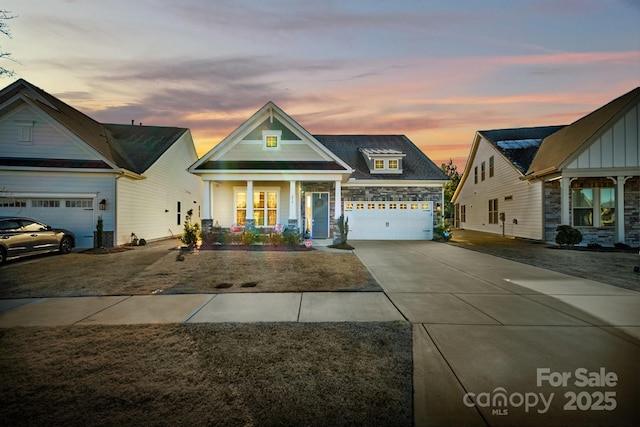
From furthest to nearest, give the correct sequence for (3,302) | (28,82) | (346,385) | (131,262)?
(28,82)
(131,262)
(3,302)
(346,385)

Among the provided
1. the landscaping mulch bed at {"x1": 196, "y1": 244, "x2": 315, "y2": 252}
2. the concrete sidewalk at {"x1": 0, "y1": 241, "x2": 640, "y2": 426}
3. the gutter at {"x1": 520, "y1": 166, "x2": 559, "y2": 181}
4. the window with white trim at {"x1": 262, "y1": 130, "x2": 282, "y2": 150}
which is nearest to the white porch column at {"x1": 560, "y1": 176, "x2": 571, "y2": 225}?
the gutter at {"x1": 520, "y1": 166, "x2": 559, "y2": 181}

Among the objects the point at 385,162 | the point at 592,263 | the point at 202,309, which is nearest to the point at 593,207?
the point at 592,263

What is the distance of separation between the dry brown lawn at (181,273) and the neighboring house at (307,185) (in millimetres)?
4491

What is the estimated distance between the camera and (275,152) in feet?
55.7

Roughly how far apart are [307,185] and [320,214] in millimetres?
1839

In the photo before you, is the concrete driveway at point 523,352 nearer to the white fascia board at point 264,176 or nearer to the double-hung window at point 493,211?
the white fascia board at point 264,176

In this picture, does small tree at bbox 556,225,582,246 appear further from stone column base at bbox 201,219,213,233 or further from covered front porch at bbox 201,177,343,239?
stone column base at bbox 201,219,213,233

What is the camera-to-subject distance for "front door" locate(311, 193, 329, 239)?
1852 centimetres

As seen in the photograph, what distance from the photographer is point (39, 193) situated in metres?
14.2

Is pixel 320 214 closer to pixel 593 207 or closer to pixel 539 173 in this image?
pixel 539 173

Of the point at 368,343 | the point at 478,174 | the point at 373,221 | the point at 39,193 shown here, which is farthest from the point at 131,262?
the point at 478,174

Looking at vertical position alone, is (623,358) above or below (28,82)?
below

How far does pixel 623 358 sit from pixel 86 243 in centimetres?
1773

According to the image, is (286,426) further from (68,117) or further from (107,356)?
(68,117)
